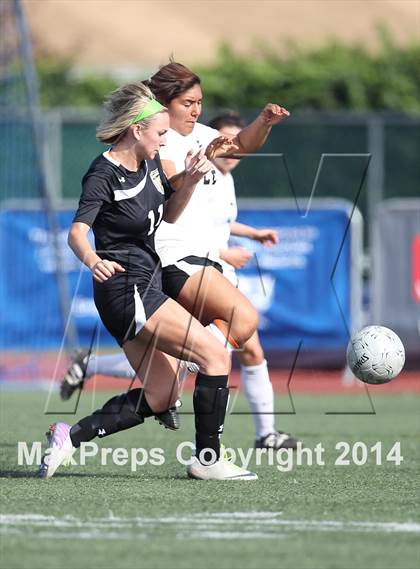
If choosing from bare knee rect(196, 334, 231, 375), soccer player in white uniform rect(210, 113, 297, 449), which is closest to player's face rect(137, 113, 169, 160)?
bare knee rect(196, 334, 231, 375)

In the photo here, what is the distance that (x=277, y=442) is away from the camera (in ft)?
28.0

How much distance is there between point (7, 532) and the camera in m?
5.12

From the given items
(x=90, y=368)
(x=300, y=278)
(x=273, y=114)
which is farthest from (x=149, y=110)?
(x=300, y=278)

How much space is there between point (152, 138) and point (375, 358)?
177cm

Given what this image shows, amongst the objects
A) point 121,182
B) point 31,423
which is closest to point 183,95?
point 121,182

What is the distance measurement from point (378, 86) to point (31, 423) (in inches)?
508

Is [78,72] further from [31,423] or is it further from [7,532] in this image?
[7,532]

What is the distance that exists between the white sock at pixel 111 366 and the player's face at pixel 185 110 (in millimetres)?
2043

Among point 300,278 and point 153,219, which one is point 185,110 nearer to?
point 153,219

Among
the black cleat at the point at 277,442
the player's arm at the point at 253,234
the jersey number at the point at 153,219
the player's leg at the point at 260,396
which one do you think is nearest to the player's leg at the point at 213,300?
the jersey number at the point at 153,219

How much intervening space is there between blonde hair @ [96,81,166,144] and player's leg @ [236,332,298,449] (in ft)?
7.29

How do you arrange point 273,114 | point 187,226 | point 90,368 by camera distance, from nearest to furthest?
1. point 273,114
2. point 187,226
3. point 90,368

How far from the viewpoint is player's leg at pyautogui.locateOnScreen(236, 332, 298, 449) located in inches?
337

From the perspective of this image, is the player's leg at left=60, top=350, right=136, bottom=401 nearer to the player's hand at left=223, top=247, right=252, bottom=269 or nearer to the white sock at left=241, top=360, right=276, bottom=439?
the white sock at left=241, top=360, right=276, bottom=439
